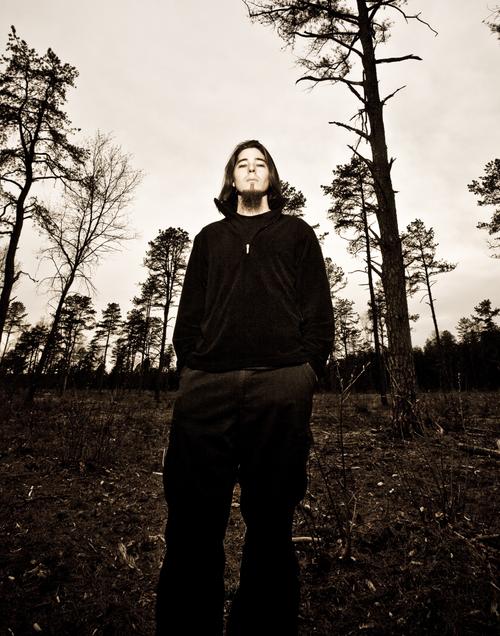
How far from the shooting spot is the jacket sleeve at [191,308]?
185 cm

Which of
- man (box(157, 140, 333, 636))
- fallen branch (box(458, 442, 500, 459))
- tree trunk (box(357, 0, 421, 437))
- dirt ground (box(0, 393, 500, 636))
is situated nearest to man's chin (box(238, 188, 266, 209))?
man (box(157, 140, 333, 636))

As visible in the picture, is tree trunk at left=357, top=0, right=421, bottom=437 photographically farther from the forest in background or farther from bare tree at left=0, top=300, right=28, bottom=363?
bare tree at left=0, top=300, right=28, bottom=363

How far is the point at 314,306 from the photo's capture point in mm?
1844

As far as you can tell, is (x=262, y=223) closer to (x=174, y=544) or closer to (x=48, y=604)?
(x=174, y=544)

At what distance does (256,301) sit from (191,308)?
422mm

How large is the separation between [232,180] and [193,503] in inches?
78.1

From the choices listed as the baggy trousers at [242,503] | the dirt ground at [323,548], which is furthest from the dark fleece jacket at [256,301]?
the dirt ground at [323,548]

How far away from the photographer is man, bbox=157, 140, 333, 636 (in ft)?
4.95

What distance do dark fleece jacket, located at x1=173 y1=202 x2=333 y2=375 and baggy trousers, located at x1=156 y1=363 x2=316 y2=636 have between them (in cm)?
15

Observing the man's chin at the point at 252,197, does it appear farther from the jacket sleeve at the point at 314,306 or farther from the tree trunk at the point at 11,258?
the tree trunk at the point at 11,258

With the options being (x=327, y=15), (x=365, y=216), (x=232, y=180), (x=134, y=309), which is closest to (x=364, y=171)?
(x=365, y=216)

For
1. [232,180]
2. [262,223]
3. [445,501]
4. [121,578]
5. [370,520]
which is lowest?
→ [121,578]

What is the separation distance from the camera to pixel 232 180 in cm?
241

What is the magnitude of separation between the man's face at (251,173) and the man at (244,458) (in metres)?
0.77
